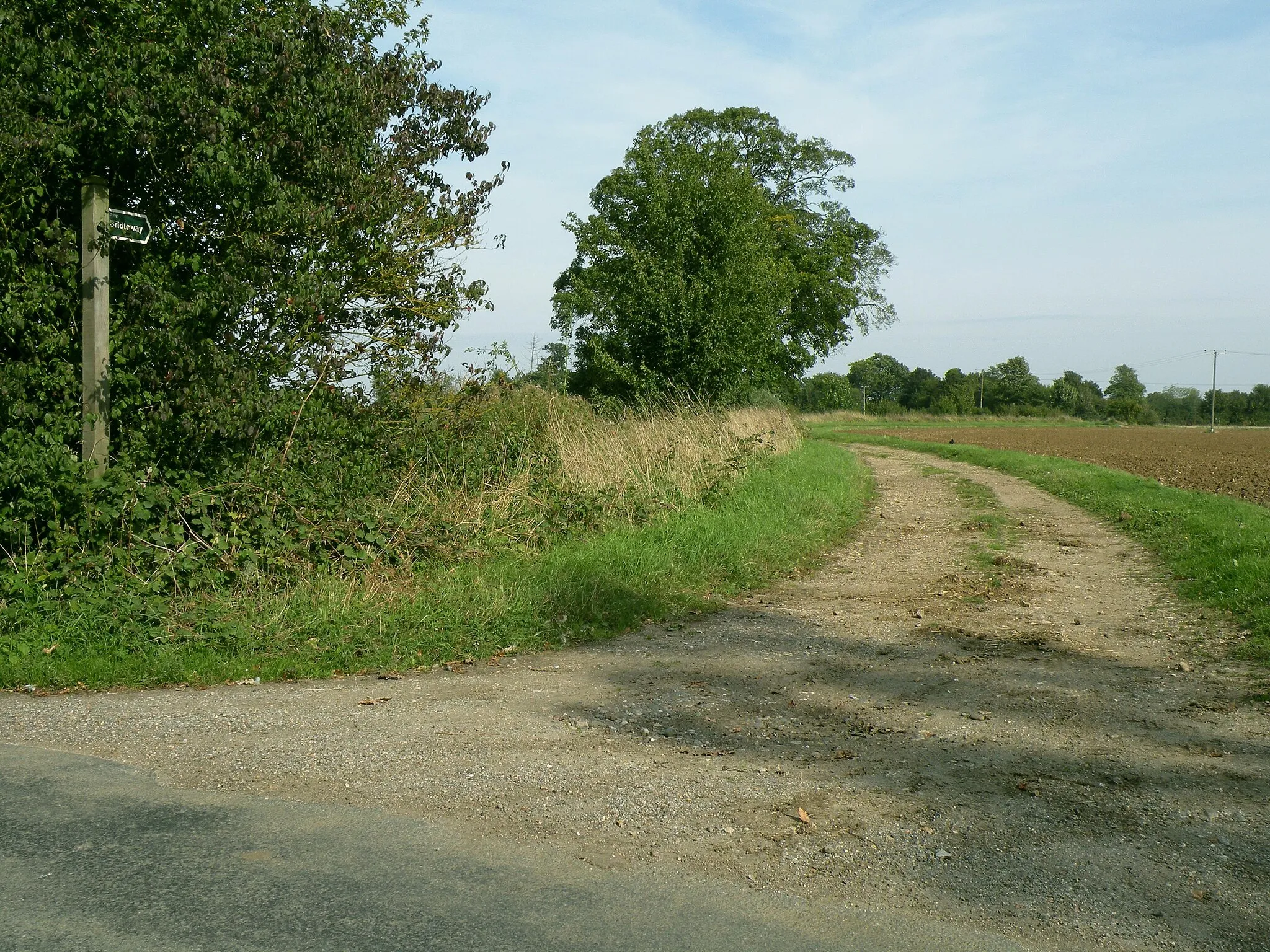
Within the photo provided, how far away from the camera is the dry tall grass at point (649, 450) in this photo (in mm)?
12625

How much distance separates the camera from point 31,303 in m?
7.86

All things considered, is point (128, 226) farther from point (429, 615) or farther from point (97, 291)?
point (429, 615)

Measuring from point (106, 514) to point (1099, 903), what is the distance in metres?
7.31

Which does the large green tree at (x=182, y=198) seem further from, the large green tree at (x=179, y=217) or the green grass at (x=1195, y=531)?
the green grass at (x=1195, y=531)

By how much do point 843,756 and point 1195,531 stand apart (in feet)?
32.2

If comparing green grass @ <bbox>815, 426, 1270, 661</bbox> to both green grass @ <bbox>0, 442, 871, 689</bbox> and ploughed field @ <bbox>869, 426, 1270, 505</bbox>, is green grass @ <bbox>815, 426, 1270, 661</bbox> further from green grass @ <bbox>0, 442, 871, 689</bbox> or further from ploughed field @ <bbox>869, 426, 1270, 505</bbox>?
green grass @ <bbox>0, 442, 871, 689</bbox>

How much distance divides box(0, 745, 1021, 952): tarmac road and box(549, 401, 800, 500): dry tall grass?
798cm

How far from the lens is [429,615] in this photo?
7648 mm

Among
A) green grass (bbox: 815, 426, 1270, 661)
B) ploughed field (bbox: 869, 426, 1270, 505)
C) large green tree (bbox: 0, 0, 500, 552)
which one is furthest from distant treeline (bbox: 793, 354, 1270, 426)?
large green tree (bbox: 0, 0, 500, 552)

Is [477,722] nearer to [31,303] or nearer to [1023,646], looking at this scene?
[1023,646]

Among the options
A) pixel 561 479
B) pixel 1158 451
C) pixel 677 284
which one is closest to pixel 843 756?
pixel 561 479

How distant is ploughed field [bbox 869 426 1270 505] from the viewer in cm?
2306

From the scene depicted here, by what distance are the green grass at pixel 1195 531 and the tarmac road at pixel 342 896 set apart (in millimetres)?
5458

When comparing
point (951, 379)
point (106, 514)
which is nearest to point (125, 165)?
point (106, 514)
